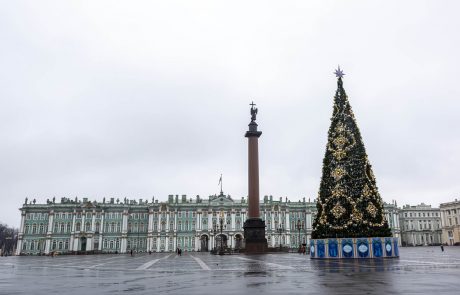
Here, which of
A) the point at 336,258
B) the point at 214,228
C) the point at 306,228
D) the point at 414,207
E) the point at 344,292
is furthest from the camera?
the point at 414,207

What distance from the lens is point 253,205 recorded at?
49094 mm

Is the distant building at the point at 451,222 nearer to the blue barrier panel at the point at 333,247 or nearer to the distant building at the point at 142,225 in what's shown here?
the distant building at the point at 142,225

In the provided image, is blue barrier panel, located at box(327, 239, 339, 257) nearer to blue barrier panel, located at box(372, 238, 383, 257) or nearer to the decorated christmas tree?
the decorated christmas tree

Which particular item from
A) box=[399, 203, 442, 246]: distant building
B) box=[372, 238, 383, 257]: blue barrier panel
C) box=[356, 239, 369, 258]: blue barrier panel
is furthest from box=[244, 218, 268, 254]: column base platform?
box=[399, 203, 442, 246]: distant building

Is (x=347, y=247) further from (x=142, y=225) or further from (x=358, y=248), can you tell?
(x=142, y=225)

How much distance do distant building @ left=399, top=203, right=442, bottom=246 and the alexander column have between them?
358 ft

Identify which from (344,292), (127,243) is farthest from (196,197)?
(344,292)

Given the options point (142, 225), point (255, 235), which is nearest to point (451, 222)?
point (142, 225)

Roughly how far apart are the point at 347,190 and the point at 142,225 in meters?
88.4

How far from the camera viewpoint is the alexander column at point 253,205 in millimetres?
47781

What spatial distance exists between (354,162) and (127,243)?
87981mm

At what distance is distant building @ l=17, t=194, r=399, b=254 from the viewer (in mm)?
103812

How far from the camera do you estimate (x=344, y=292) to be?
8.90 m

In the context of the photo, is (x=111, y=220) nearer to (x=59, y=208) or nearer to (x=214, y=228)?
(x=59, y=208)
